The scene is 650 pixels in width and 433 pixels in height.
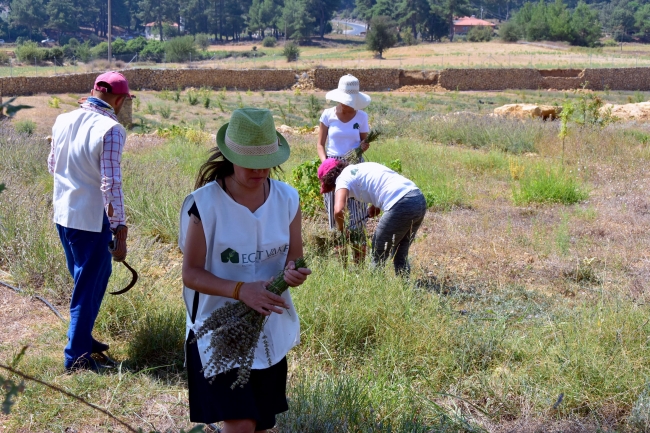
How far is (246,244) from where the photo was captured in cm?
249

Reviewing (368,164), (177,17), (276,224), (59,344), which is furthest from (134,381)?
(177,17)

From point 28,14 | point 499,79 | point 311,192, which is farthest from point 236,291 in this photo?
point 28,14

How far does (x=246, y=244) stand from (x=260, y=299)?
9.7 inches

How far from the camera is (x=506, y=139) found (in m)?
13.1

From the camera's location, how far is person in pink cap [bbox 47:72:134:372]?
3.54 m

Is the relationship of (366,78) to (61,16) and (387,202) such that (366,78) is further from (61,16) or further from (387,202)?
(61,16)

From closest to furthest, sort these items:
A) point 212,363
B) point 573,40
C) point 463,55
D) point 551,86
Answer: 1. point 212,363
2. point 551,86
3. point 463,55
4. point 573,40

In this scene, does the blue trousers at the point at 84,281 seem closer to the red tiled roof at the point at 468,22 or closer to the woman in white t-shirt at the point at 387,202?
the woman in white t-shirt at the point at 387,202

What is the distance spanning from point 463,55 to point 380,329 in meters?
63.7

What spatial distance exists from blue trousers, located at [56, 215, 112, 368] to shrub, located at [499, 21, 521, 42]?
86086mm

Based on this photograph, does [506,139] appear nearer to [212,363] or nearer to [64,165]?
[64,165]

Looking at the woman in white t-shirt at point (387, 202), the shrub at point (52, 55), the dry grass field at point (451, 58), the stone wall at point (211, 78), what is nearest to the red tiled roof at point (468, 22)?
the dry grass field at point (451, 58)

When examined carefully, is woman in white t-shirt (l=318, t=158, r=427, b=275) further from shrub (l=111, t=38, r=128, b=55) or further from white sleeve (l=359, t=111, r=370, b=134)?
shrub (l=111, t=38, r=128, b=55)

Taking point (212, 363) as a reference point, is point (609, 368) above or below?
below
